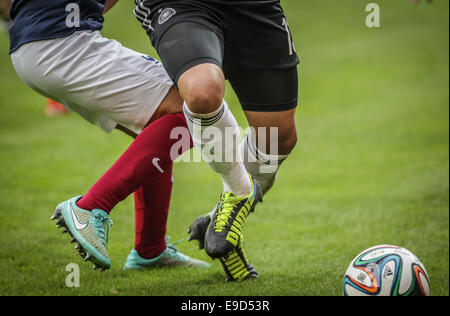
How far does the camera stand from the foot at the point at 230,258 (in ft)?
11.1

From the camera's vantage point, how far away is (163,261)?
371 cm

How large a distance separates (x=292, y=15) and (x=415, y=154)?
12.1 metres

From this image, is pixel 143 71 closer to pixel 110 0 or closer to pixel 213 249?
pixel 110 0

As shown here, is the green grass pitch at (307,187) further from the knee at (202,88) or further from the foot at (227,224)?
the knee at (202,88)

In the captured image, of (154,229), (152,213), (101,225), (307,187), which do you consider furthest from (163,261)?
(307,187)

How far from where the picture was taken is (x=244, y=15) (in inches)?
110

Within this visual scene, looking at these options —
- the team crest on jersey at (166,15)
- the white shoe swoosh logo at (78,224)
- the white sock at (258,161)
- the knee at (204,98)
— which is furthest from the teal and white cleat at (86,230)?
the white sock at (258,161)

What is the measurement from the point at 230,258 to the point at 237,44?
1266mm

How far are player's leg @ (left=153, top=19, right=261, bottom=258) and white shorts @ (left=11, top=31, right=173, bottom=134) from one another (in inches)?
10.7

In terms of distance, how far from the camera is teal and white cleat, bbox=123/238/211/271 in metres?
3.67

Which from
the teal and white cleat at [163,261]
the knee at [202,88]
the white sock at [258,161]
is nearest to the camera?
the knee at [202,88]

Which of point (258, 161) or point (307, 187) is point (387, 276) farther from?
point (307, 187)

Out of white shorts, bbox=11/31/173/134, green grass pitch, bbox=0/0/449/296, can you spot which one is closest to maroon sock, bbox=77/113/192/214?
white shorts, bbox=11/31/173/134
